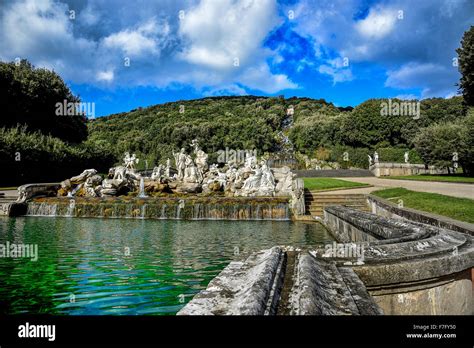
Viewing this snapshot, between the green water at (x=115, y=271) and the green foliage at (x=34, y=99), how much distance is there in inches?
1503

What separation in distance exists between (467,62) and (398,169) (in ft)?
51.8

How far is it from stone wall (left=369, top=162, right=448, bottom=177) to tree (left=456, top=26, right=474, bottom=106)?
11915 mm

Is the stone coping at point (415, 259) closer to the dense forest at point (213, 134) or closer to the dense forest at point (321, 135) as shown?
the dense forest at point (213, 134)

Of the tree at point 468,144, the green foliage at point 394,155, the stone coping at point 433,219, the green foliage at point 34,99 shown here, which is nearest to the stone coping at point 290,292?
the stone coping at point 433,219

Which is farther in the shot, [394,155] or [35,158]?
[394,155]

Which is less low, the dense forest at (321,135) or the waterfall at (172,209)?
the dense forest at (321,135)


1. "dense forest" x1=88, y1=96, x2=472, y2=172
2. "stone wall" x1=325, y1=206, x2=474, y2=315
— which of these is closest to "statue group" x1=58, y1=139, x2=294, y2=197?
"stone wall" x1=325, y1=206, x2=474, y2=315

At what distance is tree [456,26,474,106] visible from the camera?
118ft

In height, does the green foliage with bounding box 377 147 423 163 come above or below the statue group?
above

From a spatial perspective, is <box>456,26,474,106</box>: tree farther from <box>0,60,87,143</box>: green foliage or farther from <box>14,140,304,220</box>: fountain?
<box>0,60,87,143</box>: green foliage

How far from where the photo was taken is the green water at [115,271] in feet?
14.4

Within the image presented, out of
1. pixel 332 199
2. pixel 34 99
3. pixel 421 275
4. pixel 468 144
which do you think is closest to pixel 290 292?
pixel 421 275

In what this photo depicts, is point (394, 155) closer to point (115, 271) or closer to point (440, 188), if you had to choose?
point (440, 188)

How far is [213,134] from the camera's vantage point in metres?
80.4
